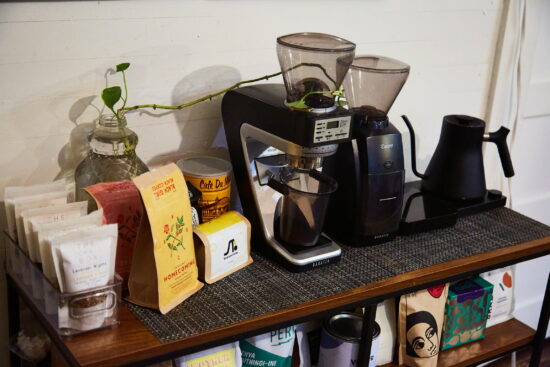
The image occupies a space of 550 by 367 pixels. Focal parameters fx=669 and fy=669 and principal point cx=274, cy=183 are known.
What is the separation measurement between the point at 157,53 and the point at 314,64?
380 mm

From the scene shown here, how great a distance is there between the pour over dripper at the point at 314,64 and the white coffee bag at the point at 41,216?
1.56 ft

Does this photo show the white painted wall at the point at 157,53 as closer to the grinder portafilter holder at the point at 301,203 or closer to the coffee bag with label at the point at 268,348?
the grinder portafilter holder at the point at 301,203

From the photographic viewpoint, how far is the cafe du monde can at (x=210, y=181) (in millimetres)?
1479

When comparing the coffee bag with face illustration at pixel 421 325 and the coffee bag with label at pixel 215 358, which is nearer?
the coffee bag with label at pixel 215 358

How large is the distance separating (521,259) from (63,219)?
42.7 inches

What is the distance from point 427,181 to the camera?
187 centimetres

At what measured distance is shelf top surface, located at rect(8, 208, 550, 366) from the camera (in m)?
1.17

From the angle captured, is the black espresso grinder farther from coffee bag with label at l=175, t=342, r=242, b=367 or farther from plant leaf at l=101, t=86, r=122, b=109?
plant leaf at l=101, t=86, r=122, b=109

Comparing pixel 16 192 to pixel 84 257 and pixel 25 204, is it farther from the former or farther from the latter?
pixel 84 257

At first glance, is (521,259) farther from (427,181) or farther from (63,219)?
(63,219)

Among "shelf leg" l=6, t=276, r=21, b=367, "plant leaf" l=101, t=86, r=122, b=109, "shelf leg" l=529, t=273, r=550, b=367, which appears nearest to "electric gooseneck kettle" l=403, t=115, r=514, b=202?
"shelf leg" l=529, t=273, r=550, b=367

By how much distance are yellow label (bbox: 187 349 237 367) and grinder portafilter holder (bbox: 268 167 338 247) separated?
270 millimetres

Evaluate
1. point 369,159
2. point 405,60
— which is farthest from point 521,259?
point 405,60

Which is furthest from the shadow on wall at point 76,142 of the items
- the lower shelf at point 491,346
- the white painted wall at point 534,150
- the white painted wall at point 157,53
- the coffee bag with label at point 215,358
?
the white painted wall at point 534,150
